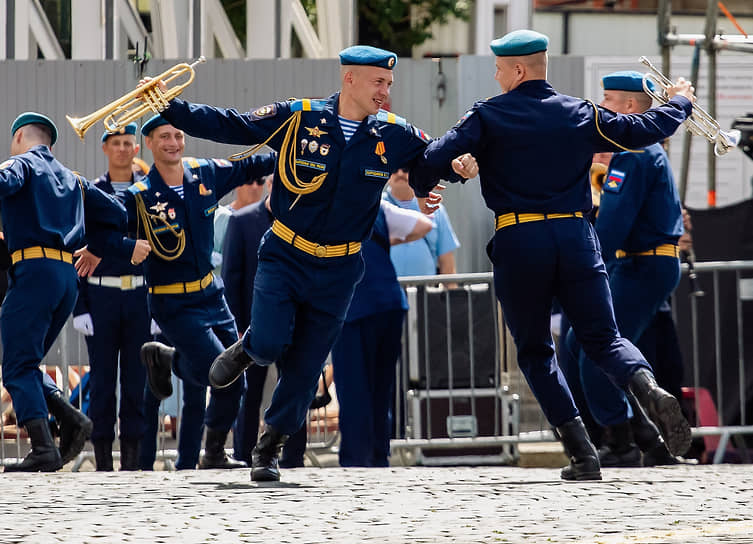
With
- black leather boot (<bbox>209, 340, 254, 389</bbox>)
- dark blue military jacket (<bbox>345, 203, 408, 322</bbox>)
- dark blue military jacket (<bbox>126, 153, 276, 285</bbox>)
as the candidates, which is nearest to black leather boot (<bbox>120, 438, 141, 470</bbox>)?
dark blue military jacket (<bbox>126, 153, 276, 285</bbox>)

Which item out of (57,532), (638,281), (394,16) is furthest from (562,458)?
(394,16)

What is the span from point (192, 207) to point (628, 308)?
245cm

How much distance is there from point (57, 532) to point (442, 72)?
7.74m

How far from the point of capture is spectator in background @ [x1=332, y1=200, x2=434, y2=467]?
28.4 feet

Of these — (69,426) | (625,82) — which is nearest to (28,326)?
(69,426)

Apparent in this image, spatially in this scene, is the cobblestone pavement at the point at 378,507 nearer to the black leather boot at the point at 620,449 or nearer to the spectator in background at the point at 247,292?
the black leather boot at the point at 620,449

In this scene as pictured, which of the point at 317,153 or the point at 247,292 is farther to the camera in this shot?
the point at 247,292

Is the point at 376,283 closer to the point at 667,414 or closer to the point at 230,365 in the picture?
the point at 230,365

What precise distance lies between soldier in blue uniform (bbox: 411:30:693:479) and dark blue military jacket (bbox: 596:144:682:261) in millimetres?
1609

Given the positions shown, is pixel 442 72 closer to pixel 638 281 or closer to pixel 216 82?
pixel 216 82

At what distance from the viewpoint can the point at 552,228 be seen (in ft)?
21.8

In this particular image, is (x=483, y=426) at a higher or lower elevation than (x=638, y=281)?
lower

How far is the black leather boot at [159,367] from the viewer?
8383 mm

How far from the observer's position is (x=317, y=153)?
675cm
